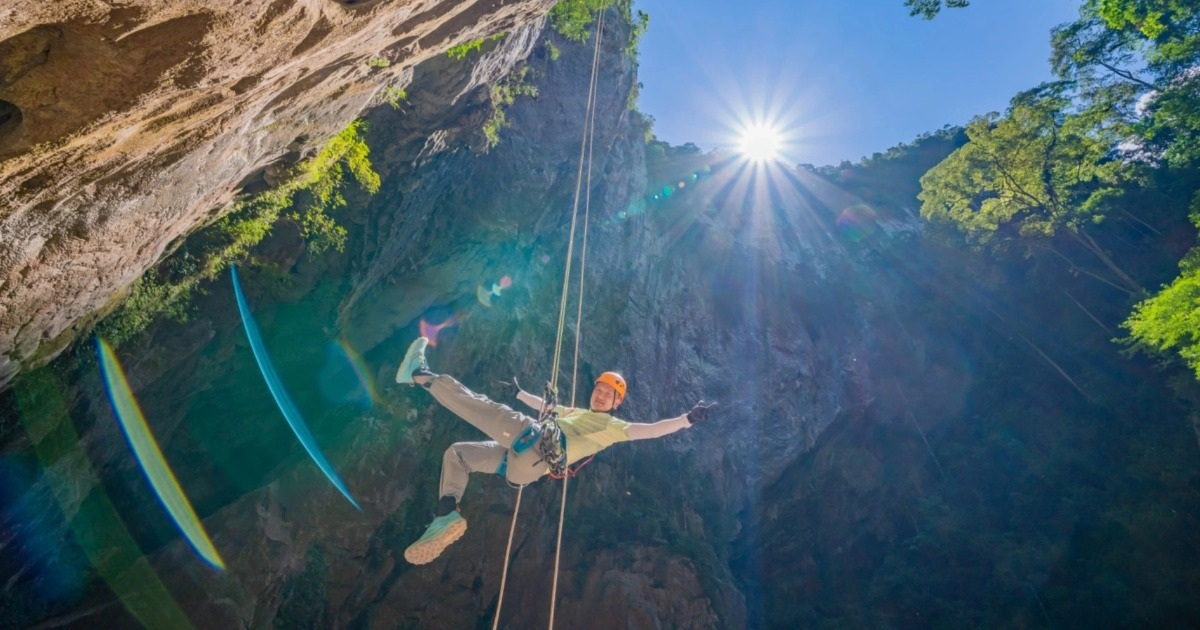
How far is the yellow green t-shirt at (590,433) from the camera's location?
5.84 m

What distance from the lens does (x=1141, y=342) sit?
12.3 m

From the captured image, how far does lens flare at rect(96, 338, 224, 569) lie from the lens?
23.4 feet

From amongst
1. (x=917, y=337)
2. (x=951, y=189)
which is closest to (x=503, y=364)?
(x=951, y=189)

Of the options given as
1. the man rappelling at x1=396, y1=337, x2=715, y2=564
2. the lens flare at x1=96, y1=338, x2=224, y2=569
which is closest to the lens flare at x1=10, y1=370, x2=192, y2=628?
the lens flare at x1=96, y1=338, x2=224, y2=569

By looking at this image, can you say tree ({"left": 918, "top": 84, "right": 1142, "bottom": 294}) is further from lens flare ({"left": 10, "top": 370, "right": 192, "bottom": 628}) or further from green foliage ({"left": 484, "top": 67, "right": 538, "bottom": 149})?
lens flare ({"left": 10, "top": 370, "right": 192, "bottom": 628})

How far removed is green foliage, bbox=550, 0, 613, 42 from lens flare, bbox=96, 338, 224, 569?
37.3 ft

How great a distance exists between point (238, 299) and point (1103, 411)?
73.9 ft

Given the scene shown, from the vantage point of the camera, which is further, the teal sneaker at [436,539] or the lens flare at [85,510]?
the lens flare at [85,510]

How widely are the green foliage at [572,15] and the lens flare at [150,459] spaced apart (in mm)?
11383

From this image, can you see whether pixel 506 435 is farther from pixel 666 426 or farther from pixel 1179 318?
pixel 1179 318

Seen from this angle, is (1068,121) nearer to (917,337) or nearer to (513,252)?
(917,337)

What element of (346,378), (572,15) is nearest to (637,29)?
(572,15)

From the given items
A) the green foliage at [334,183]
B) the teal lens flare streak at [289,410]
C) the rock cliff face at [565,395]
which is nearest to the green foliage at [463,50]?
the rock cliff face at [565,395]

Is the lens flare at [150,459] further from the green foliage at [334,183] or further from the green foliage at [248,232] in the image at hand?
the green foliage at [334,183]
